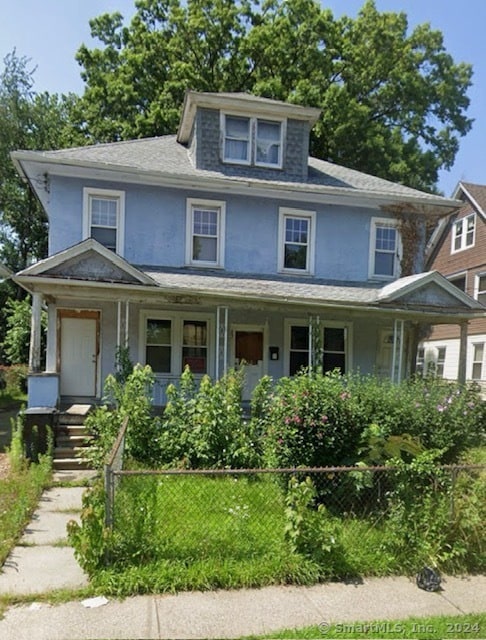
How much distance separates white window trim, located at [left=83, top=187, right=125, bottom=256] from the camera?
35.5 feet

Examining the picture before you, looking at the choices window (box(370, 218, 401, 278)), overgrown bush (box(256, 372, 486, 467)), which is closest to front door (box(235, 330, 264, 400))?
window (box(370, 218, 401, 278))

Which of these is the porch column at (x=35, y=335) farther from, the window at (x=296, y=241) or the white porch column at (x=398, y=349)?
the white porch column at (x=398, y=349)

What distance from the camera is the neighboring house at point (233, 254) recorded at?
34.9 feet

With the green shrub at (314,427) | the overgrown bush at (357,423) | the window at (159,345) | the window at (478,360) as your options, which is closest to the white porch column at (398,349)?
the overgrown bush at (357,423)

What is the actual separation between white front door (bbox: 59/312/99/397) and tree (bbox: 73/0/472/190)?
12.9 metres

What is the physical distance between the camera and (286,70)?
71.7 ft

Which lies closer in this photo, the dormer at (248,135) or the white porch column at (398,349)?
the white porch column at (398,349)

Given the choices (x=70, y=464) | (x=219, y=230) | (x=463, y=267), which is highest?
(x=463, y=267)

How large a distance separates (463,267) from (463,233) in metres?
1.72

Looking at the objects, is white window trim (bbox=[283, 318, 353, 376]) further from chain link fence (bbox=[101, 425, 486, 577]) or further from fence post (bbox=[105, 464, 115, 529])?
fence post (bbox=[105, 464, 115, 529])

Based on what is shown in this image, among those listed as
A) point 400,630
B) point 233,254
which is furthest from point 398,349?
point 400,630

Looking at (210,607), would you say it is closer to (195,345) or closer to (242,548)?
(242,548)

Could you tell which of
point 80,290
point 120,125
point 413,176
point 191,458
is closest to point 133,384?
point 191,458

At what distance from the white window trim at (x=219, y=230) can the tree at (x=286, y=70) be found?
1081cm
